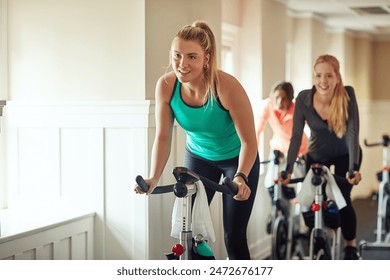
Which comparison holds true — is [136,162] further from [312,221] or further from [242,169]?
[312,221]

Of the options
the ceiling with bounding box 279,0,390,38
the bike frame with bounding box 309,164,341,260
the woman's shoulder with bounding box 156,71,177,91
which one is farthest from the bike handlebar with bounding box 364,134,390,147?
the woman's shoulder with bounding box 156,71,177,91

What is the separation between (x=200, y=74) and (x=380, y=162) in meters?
0.54

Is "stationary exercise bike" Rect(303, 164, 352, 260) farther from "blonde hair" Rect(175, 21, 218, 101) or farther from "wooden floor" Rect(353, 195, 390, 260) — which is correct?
"blonde hair" Rect(175, 21, 218, 101)

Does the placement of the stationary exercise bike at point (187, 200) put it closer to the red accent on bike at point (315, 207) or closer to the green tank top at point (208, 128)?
the green tank top at point (208, 128)

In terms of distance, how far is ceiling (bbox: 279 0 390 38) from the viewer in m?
1.87

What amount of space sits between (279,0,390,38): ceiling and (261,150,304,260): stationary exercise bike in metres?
0.35

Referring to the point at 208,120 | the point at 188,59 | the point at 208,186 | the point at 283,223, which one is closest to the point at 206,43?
the point at 188,59

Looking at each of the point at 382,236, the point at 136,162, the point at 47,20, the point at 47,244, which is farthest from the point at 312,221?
the point at 47,20

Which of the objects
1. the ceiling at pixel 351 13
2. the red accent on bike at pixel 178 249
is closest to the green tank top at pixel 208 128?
the red accent on bike at pixel 178 249

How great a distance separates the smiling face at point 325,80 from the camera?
193 cm

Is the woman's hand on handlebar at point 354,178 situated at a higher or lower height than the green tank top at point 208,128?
lower

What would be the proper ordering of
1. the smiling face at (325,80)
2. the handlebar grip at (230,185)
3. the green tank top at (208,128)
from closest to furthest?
1. the handlebar grip at (230,185)
2. the green tank top at (208,128)
3. the smiling face at (325,80)

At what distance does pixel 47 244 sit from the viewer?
6.55ft

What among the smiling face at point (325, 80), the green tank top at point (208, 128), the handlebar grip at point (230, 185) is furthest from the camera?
the smiling face at point (325, 80)
